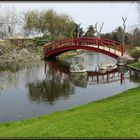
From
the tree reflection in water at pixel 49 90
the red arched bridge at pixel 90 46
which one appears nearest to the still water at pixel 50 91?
the tree reflection in water at pixel 49 90

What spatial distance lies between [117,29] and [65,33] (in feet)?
50.8

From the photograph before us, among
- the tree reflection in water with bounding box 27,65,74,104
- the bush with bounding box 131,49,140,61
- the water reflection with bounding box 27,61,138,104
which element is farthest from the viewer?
the bush with bounding box 131,49,140,61

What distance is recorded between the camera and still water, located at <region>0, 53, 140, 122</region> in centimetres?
1265

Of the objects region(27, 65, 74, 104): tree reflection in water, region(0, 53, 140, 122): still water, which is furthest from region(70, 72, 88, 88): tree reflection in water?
region(27, 65, 74, 104): tree reflection in water

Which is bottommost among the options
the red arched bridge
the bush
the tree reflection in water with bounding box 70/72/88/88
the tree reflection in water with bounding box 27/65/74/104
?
the tree reflection in water with bounding box 70/72/88/88

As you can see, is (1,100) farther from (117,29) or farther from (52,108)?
(117,29)

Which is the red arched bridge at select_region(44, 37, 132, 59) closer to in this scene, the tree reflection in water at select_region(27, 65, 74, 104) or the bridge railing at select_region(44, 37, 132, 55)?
the bridge railing at select_region(44, 37, 132, 55)

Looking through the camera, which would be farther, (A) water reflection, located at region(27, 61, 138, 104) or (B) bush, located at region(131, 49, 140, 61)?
(B) bush, located at region(131, 49, 140, 61)

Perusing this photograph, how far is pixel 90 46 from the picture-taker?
1209 inches

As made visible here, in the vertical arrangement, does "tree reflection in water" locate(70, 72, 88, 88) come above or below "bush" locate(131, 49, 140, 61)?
below

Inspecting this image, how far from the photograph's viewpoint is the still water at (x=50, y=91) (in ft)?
41.5

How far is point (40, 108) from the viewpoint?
1273 cm

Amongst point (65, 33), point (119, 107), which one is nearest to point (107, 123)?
point (119, 107)

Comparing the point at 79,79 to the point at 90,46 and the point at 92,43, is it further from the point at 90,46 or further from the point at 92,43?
the point at 92,43
